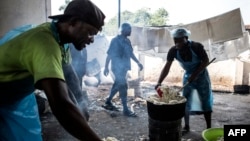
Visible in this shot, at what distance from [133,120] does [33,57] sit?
5.66 meters

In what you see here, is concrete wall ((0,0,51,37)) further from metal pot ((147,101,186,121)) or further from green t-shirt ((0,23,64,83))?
green t-shirt ((0,23,64,83))

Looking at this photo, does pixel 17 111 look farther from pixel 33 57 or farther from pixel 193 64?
pixel 193 64

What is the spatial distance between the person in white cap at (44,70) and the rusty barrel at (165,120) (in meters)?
2.37

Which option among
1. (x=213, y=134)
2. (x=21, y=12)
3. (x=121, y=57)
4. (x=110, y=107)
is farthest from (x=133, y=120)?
(x=21, y=12)

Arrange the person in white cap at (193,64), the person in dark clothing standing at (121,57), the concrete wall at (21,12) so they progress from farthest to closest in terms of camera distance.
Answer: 1. the person in dark clothing standing at (121,57)
2. the concrete wall at (21,12)
3. the person in white cap at (193,64)

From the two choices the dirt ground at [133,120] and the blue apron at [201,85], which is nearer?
the blue apron at [201,85]

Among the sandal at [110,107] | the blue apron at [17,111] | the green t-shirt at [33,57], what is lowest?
the sandal at [110,107]

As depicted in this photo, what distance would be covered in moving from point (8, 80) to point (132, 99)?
737 cm

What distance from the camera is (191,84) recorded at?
5.55 meters

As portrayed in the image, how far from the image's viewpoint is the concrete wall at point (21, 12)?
Answer: 6914 mm

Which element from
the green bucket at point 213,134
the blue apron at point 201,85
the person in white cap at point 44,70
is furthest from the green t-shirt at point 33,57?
the blue apron at point 201,85

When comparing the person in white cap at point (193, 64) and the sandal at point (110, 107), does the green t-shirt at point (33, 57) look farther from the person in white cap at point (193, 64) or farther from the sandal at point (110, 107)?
the sandal at point (110, 107)

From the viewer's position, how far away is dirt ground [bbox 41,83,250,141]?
18.9ft

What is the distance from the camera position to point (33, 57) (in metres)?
1.48
